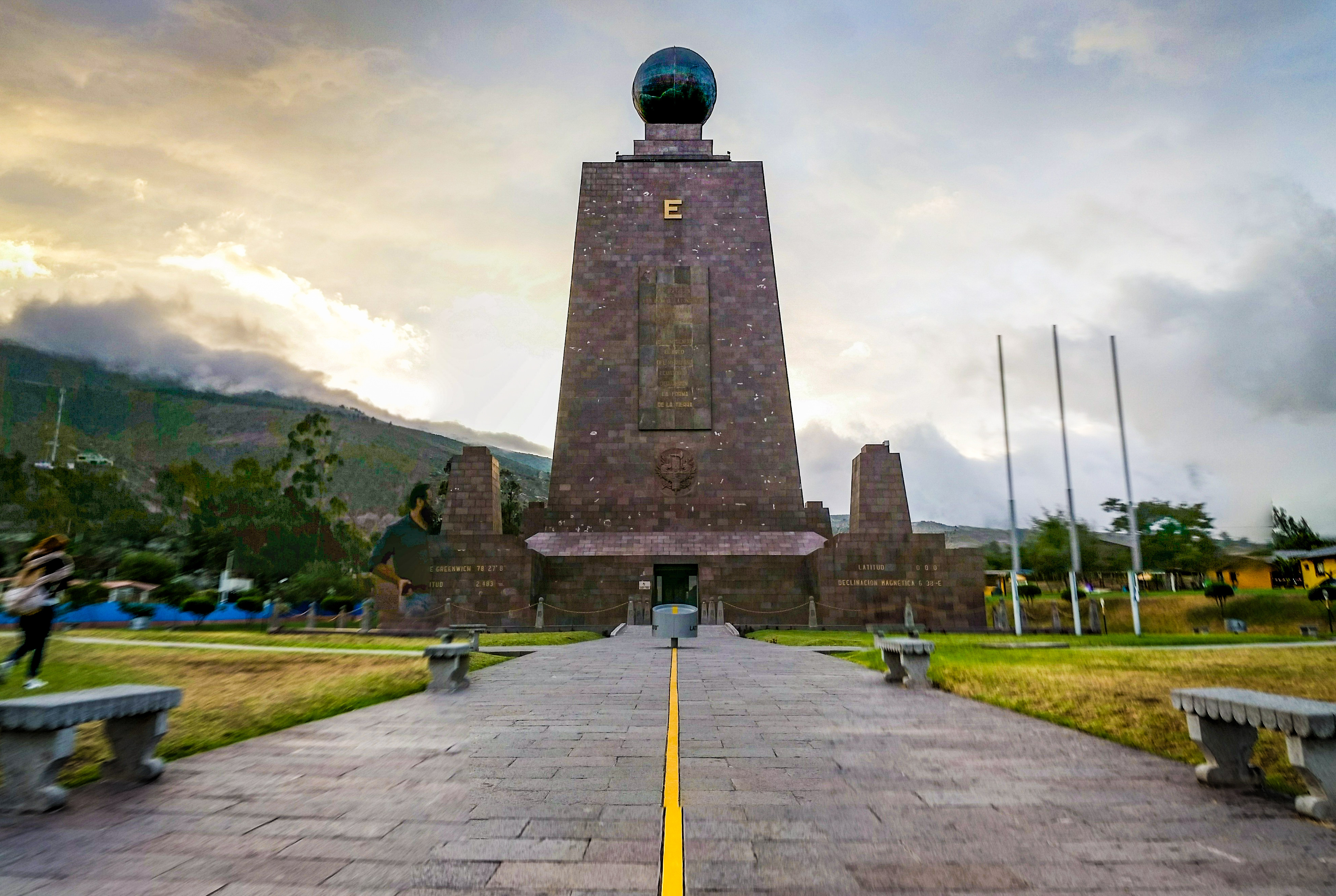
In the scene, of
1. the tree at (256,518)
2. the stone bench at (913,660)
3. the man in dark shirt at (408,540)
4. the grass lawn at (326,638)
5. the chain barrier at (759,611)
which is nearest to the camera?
the stone bench at (913,660)

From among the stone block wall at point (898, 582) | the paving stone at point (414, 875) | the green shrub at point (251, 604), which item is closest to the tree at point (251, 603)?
the green shrub at point (251, 604)

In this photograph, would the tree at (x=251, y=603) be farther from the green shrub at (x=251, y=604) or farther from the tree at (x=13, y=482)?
the tree at (x=13, y=482)

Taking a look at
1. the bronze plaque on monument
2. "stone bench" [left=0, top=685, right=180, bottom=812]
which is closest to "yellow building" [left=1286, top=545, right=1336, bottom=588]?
the bronze plaque on monument

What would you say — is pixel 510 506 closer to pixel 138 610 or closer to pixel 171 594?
pixel 171 594

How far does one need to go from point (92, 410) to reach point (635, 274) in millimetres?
167643

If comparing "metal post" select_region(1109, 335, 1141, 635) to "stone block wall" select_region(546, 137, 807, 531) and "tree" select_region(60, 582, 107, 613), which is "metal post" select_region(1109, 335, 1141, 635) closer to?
"stone block wall" select_region(546, 137, 807, 531)

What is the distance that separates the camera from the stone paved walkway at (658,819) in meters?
3.29

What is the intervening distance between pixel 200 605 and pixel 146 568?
1314 cm

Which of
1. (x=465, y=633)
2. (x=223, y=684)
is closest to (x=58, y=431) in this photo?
(x=465, y=633)

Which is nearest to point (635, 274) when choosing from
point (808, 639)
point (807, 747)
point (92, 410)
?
point (808, 639)

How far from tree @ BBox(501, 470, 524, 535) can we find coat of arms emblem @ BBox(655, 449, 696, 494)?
18.5 metres

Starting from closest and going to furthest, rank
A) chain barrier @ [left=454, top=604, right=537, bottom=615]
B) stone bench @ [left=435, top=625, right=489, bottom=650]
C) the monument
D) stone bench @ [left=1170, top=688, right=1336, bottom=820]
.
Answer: stone bench @ [left=1170, top=688, right=1336, bottom=820]
stone bench @ [left=435, top=625, right=489, bottom=650]
chain barrier @ [left=454, top=604, right=537, bottom=615]
the monument

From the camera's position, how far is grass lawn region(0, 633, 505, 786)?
6363 millimetres

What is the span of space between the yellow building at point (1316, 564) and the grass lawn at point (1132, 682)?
4441 cm
